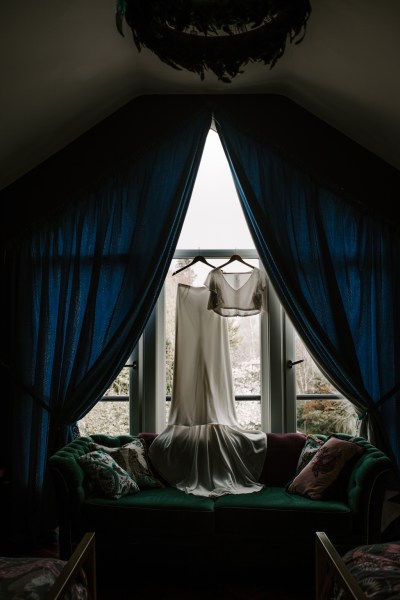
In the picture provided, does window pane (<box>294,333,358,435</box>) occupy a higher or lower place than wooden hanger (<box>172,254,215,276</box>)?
lower

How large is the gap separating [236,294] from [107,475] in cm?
147

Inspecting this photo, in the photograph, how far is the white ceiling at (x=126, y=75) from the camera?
110 inches

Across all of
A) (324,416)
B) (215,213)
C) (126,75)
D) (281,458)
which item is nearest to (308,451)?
(281,458)

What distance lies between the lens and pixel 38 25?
2771 millimetres

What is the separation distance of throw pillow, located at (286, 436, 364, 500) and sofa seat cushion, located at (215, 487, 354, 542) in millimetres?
97

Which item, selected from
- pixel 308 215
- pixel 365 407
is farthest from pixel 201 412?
pixel 308 215

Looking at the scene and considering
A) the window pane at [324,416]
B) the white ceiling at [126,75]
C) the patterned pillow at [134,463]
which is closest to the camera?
the white ceiling at [126,75]

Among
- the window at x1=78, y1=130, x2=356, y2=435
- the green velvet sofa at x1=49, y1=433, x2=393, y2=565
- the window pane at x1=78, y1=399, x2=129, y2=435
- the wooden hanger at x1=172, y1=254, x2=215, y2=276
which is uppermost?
the wooden hanger at x1=172, y1=254, x2=215, y2=276

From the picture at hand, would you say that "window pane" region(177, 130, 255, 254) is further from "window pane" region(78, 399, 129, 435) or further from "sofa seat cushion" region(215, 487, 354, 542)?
"sofa seat cushion" region(215, 487, 354, 542)

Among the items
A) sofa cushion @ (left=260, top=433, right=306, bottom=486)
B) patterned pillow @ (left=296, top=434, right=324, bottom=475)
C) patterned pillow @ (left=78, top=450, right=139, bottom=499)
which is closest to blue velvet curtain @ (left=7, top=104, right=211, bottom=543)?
patterned pillow @ (left=78, top=450, right=139, bottom=499)

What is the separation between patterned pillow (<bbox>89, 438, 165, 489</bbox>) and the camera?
341 centimetres

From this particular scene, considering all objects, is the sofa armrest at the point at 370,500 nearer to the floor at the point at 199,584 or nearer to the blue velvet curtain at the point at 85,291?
the floor at the point at 199,584

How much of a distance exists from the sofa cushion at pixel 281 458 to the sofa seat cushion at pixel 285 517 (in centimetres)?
43

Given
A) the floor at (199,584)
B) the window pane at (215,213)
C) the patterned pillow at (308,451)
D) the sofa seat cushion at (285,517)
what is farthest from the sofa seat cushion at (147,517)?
the window pane at (215,213)
